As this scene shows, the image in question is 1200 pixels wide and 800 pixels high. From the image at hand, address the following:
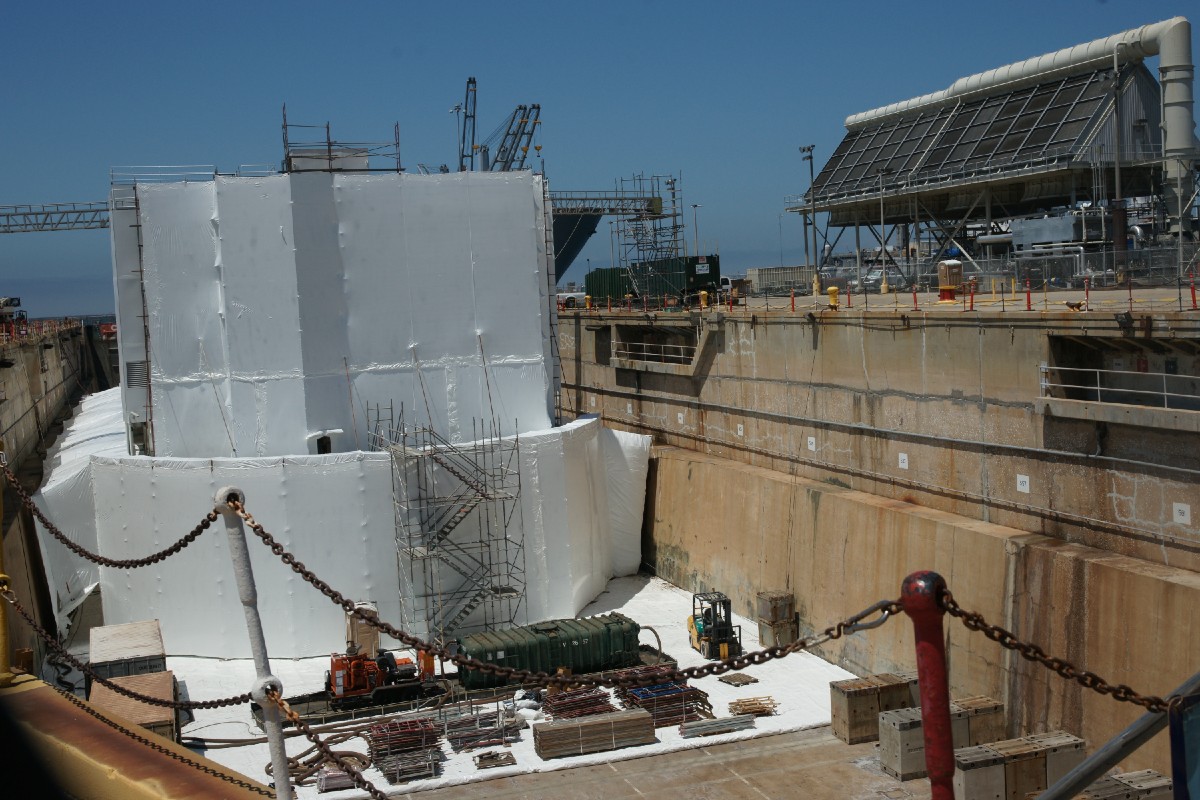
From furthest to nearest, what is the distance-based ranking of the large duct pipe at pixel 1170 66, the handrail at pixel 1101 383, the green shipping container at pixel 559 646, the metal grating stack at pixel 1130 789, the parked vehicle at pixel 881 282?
1. the parked vehicle at pixel 881 282
2. the large duct pipe at pixel 1170 66
3. the green shipping container at pixel 559 646
4. the handrail at pixel 1101 383
5. the metal grating stack at pixel 1130 789

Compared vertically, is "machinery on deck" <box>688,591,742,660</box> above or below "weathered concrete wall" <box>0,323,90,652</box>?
below

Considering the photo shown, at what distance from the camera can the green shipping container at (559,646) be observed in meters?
A: 25.7

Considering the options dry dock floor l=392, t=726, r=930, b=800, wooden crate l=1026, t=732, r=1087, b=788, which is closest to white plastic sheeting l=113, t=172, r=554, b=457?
dry dock floor l=392, t=726, r=930, b=800

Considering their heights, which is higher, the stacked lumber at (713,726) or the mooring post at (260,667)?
the mooring post at (260,667)

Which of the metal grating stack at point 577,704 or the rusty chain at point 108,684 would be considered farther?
the metal grating stack at point 577,704

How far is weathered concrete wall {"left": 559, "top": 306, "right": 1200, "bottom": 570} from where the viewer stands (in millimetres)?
19973

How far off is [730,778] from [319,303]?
16.1m

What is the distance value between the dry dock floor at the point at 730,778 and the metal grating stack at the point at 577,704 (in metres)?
1.90

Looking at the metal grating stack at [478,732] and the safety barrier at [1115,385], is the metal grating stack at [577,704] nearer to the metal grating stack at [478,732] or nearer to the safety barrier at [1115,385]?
the metal grating stack at [478,732]

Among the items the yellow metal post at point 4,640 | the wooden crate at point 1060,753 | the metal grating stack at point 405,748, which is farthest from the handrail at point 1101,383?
the yellow metal post at point 4,640

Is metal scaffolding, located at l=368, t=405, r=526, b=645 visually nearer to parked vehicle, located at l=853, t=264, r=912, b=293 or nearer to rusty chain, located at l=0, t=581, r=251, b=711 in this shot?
parked vehicle, located at l=853, t=264, r=912, b=293

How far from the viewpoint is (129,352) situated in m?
30.8

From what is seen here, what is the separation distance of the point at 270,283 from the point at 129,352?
5.06m

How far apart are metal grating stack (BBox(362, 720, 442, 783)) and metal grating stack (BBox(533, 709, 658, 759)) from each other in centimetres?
206
